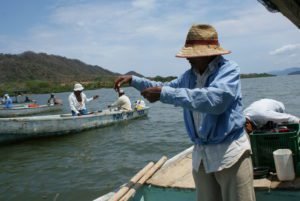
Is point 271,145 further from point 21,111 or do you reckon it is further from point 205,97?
point 21,111

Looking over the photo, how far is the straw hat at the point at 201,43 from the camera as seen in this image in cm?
276

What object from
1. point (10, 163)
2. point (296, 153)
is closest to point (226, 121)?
point (296, 153)

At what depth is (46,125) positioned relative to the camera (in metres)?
14.8

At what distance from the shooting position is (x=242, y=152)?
2857 millimetres

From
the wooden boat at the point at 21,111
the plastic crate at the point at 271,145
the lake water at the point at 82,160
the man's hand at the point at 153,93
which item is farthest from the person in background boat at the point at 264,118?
the wooden boat at the point at 21,111

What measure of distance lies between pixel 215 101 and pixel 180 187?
96.2 inches

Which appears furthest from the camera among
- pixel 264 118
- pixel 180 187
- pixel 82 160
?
pixel 82 160

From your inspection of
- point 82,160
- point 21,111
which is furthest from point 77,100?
point 21,111

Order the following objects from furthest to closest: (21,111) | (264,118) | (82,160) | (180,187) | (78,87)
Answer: (21,111), (78,87), (82,160), (264,118), (180,187)

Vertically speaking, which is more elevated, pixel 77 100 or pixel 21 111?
pixel 77 100

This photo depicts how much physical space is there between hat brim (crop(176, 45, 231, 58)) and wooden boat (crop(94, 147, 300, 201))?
215cm

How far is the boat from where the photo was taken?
1413 centimetres

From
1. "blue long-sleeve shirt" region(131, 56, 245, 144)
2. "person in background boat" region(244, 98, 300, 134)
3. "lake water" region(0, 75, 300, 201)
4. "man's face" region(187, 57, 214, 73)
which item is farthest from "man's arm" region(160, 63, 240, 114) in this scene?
"lake water" region(0, 75, 300, 201)

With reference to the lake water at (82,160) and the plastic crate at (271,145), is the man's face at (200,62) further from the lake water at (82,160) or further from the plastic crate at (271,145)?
the lake water at (82,160)
